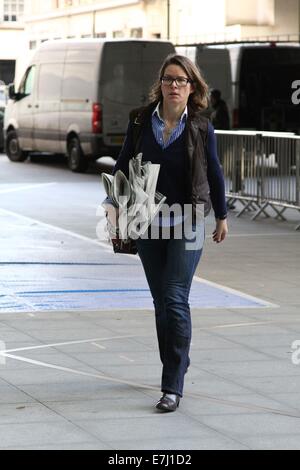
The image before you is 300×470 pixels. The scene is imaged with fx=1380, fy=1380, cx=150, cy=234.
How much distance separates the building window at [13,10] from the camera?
66.6 meters

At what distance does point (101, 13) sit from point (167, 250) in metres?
48.2

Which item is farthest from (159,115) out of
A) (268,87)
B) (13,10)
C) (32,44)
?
(13,10)

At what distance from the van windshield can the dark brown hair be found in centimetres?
→ 2067

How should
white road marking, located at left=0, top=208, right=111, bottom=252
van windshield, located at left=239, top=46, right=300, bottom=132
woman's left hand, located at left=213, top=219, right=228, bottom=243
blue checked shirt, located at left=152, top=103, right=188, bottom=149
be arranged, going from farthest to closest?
van windshield, located at left=239, top=46, right=300, bottom=132 → white road marking, located at left=0, top=208, right=111, bottom=252 → woman's left hand, located at left=213, top=219, right=228, bottom=243 → blue checked shirt, located at left=152, top=103, right=188, bottom=149

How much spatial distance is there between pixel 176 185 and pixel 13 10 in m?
60.9

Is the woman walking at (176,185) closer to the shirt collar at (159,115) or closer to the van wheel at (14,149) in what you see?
the shirt collar at (159,115)

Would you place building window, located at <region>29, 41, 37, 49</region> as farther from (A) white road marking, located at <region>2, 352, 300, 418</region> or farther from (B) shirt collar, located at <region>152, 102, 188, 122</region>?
(B) shirt collar, located at <region>152, 102, 188, 122</region>

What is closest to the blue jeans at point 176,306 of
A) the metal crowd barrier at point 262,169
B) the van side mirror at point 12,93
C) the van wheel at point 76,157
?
the metal crowd barrier at point 262,169

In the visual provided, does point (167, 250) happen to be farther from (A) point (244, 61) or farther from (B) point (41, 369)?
(A) point (244, 61)

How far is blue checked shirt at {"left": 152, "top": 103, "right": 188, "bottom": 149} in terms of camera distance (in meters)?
7.36

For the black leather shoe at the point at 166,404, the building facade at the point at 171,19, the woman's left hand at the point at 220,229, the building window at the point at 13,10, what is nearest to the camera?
the black leather shoe at the point at 166,404

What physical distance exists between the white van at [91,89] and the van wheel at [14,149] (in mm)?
1941

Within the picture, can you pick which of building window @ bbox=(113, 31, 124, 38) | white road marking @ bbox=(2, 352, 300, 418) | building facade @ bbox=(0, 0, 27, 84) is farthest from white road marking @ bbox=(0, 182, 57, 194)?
building facade @ bbox=(0, 0, 27, 84)

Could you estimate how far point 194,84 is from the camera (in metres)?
7.41
